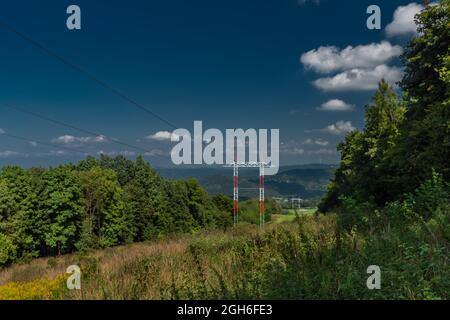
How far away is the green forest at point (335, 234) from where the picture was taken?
5.08 m

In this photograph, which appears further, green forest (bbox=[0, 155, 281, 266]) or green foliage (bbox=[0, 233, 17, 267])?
green forest (bbox=[0, 155, 281, 266])

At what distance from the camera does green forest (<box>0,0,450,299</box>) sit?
16.7 ft

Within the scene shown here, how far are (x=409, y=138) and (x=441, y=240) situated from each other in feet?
35.7

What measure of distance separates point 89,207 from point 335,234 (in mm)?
52780

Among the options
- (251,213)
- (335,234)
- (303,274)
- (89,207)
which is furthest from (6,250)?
(251,213)

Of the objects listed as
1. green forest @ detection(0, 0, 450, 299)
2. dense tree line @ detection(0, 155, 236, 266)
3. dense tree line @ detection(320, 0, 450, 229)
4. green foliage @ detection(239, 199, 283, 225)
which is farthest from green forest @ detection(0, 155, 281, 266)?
dense tree line @ detection(320, 0, 450, 229)

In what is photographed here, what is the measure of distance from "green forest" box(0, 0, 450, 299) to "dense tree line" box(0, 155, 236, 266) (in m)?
0.22

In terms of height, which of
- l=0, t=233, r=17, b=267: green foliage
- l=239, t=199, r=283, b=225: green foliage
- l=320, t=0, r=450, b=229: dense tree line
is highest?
l=320, t=0, r=450, b=229: dense tree line

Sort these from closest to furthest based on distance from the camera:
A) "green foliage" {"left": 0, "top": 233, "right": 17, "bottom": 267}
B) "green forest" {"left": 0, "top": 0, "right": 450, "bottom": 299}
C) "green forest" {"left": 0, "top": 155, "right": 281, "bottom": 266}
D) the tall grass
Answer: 1. the tall grass
2. "green forest" {"left": 0, "top": 0, "right": 450, "bottom": 299}
3. "green foliage" {"left": 0, "top": 233, "right": 17, "bottom": 267}
4. "green forest" {"left": 0, "top": 155, "right": 281, "bottom": 266}

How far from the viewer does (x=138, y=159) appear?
75062 millimetres

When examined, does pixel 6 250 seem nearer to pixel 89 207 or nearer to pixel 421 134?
pixel 89 207

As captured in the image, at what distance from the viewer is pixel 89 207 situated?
55688mm

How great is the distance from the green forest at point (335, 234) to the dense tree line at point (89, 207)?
223 mm

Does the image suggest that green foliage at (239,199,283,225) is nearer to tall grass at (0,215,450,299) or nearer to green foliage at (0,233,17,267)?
green foliage at (0,233,17,267)
